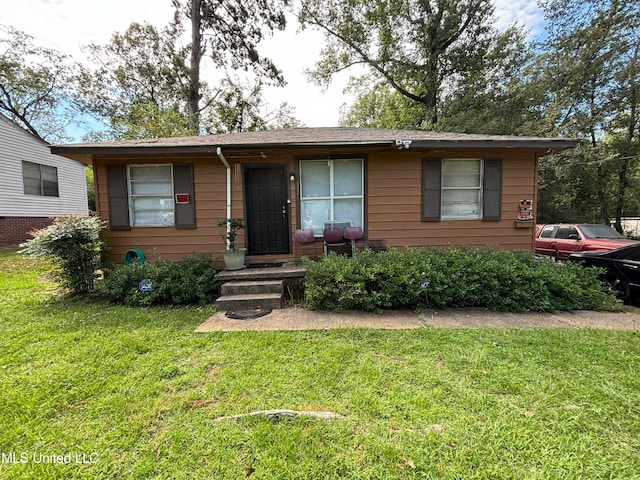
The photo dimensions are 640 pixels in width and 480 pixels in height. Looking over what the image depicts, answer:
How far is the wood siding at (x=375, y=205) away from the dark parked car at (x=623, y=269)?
1.30 m

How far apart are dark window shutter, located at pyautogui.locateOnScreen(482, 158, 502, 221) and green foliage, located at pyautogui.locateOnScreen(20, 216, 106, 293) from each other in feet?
23.9

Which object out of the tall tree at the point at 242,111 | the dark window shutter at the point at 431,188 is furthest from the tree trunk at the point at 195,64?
the dark window shutter at the point at 431,188

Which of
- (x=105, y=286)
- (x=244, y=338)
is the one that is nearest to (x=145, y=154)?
(x=105, y=286)

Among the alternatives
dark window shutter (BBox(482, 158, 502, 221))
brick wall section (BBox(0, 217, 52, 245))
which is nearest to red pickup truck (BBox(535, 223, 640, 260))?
dark window shutter (BBox(482, 158, 502, 221))

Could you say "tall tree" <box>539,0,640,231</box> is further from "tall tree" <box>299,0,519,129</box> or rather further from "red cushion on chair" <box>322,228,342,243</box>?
"red cushion on chair" <box>322,228,342,243</box>

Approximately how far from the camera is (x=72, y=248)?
4.45m

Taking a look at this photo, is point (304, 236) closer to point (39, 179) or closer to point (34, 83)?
point (39, 179)

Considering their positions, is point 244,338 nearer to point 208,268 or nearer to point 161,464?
point 161,464

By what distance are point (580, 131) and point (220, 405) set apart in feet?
58.7

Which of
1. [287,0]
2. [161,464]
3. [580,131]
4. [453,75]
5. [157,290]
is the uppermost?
[287,0]

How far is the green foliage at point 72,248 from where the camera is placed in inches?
168

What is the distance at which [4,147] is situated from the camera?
Answer: 10023 millimetres

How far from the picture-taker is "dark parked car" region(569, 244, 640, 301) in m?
4.18

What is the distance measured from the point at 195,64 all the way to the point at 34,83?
11103mm
